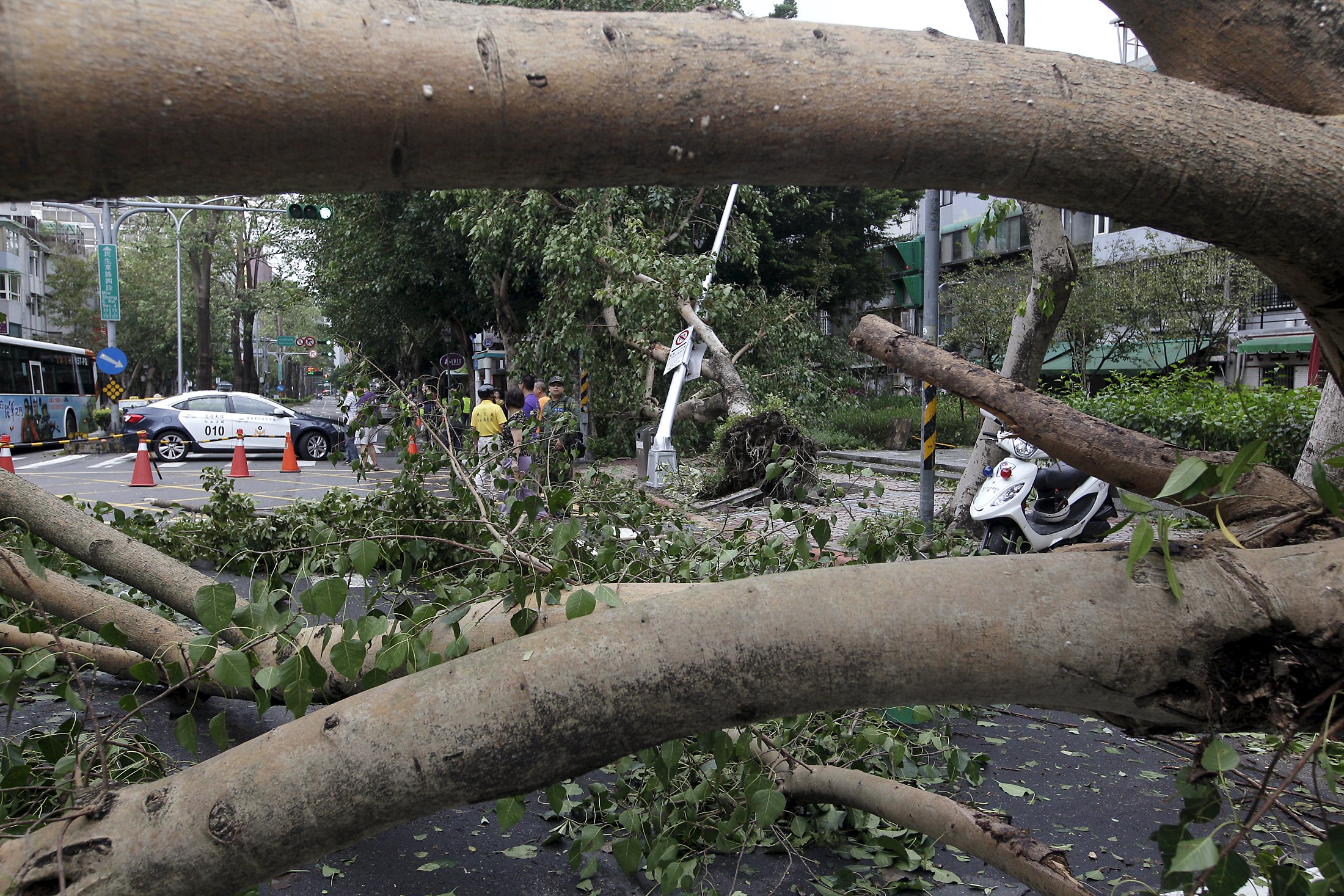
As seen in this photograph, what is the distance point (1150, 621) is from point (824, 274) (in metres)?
23.8

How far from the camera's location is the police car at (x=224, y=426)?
1978cm

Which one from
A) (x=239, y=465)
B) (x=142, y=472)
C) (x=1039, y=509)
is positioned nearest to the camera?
(x=1039, y=509)

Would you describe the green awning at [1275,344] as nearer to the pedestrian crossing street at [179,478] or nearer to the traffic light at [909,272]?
the traffic light at [909,272]

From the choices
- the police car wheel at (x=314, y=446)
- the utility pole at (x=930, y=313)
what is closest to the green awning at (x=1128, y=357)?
the utility pole at (x=930, y=313)

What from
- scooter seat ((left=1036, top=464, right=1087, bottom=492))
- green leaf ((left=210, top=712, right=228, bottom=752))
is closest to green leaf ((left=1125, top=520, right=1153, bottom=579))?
green leaf ((left=210, top=712, right=228, bottom=752))

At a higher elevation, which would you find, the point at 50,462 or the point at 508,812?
the point at 508,812

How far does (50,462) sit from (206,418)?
3208 millimetres

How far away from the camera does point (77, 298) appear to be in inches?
1853

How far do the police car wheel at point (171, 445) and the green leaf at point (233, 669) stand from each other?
66.8ft

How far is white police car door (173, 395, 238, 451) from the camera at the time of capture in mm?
19859

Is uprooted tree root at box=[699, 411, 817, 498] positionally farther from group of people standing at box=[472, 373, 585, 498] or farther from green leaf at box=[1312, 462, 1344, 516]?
green leaf at box=[1312, 462, 1344, 516]

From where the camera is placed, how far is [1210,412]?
10172 millimetres

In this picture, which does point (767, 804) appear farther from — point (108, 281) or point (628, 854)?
point (108, 281)

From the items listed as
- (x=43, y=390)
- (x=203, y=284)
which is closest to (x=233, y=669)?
(x=43, y=390)
